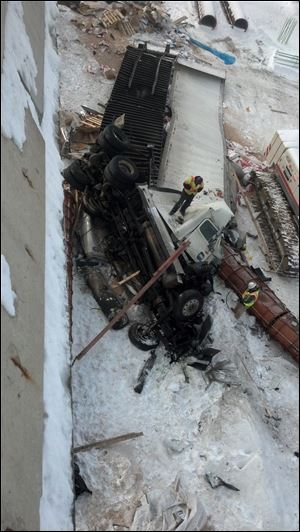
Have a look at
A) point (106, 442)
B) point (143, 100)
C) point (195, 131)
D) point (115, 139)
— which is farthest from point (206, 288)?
point (143, 100)

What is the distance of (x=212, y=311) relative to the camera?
34.8 feet

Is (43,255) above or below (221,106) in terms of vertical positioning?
above

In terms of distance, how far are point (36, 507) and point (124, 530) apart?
173 inches

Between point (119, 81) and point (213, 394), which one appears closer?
point (213, 394)

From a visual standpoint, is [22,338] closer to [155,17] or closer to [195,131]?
[195,131]

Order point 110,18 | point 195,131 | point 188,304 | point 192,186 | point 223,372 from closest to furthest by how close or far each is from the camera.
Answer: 1. point 188,304
2. point 223,372
3. point 192,186
4. point 195,131
5. point 110,18

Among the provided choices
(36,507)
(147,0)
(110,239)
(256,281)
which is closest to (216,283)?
(256,281)

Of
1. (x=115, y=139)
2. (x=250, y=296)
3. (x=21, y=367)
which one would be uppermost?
(x=21, y=367)

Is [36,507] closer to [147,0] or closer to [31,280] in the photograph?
[31,280]

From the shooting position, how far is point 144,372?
30.7ft

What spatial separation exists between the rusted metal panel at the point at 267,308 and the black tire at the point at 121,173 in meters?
3.18

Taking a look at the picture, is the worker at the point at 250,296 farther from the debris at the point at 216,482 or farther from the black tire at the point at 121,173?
the debris at the point at 216,482

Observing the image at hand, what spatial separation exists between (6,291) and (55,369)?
4.55ft

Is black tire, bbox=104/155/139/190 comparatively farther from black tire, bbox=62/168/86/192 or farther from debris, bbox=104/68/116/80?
debris, bbox=104/68/116/80
